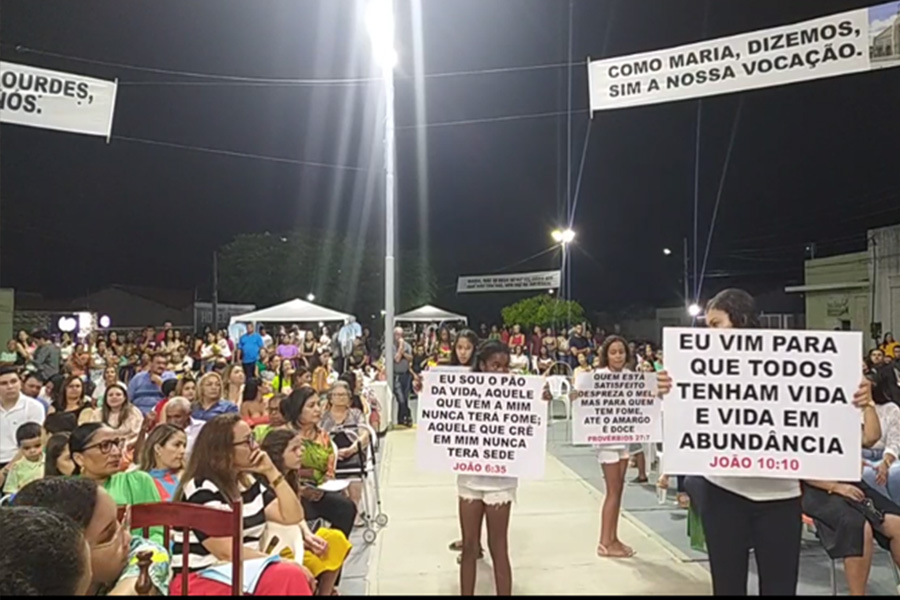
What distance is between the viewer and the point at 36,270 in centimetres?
3928

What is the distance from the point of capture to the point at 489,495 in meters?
3.78

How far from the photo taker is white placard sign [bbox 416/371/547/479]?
3873mm

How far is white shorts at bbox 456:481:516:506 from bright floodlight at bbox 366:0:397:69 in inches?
285

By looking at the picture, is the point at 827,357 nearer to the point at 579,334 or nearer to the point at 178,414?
the point at 178,414

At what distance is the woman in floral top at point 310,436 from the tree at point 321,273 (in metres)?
23.6

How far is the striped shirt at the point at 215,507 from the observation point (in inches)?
120

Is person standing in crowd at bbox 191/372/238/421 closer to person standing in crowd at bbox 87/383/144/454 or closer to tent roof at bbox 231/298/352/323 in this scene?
person standing in crowd at bbox 87/383/144/454

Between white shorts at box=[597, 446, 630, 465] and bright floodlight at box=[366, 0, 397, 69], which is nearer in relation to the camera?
white shorts at box=[597, 446, 630, 465]

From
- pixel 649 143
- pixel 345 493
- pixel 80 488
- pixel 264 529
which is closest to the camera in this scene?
pixel 80 488

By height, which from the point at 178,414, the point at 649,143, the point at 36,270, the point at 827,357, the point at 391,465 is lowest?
the point at 391,465

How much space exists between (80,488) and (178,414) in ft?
11.0

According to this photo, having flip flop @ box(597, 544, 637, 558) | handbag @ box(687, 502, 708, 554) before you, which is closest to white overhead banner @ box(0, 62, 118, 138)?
flip flop @ box(597, 544, 637, 558)

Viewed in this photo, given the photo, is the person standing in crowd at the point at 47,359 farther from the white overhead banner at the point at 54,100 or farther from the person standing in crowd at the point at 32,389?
the white overhead banner at the point at 54,100

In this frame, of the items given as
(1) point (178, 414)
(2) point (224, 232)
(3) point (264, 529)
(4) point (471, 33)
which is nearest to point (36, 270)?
(2) point (224, 232)
